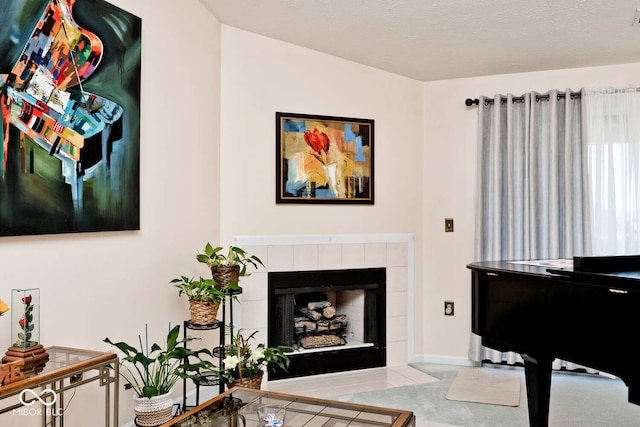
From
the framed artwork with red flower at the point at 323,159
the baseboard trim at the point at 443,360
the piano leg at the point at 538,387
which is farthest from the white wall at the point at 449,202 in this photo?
the piano leg at the point at 538,387

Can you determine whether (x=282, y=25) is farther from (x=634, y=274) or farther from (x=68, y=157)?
(x=634, y=274)

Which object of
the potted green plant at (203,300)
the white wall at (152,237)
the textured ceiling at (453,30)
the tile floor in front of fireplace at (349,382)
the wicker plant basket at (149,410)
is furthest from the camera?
the tile floor in front of fireplace at (349,382)

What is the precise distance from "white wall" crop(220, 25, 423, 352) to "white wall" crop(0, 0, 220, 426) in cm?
16

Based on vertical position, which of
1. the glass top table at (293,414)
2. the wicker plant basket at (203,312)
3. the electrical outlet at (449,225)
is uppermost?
the electrical outlet at (449,225)

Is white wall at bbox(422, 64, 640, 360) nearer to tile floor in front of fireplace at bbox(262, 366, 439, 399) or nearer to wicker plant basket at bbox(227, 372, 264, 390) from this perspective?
tile floor in front of fireplace at bbox(262, 366, 439, 399)

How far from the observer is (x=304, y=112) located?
13.6 ft

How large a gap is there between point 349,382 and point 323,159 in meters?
1.70

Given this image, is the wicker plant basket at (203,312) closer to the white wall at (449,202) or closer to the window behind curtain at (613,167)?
the white wall at (449,202)

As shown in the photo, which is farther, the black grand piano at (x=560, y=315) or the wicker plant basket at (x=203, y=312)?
the wicker plant basket at (x=203, y=312)

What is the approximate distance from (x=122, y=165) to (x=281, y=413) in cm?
147

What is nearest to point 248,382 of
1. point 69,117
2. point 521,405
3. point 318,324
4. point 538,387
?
point 318,324

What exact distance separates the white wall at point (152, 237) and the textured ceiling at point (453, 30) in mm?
479

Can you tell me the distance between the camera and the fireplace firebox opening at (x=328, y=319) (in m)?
4.09

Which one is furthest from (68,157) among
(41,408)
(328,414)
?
(328,414)
